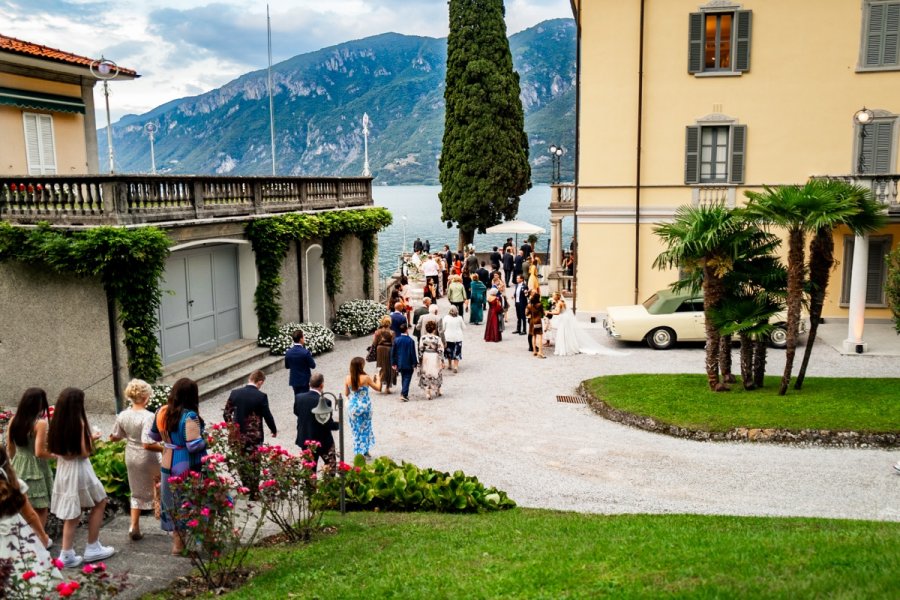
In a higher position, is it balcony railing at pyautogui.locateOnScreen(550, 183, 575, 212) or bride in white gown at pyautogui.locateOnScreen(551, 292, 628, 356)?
balcony railing at pyautogui.locateOnScreen(550, 183, 575, 212)

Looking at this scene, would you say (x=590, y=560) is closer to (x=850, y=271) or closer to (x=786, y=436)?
(x=786, y=436)

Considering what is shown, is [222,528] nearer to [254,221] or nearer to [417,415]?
[417,415]

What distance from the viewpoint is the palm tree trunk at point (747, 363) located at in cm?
1529

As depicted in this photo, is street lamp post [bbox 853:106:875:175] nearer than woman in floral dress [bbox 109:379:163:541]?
No

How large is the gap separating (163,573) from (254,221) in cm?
1279

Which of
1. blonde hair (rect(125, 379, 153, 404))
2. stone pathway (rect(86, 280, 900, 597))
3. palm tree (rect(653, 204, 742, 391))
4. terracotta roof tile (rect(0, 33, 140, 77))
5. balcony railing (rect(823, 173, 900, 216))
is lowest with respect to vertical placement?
stone pathway (rect(86, 280, 900, 597))

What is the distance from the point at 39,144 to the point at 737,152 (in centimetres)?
2012

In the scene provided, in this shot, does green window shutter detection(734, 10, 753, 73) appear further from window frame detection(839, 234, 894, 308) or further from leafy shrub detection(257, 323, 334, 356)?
leafy shrub detection(257, 323, 334, 356)

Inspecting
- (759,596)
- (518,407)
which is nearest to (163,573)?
(759,596)

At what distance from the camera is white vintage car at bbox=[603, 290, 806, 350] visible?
2061 centimetres

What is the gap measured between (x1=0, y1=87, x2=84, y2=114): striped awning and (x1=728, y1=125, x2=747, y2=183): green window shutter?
63.6 ft

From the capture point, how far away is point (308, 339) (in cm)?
2081

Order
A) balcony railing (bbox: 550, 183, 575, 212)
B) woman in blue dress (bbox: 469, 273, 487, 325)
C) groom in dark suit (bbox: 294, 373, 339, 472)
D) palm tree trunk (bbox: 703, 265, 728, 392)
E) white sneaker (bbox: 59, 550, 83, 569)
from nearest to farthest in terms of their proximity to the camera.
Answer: white sneaker (bbox: 59, 550, 83, 569) < groom in dark suit (bbox: 294, 373, 339, 472) < palm tree trunk (bbox: 703, 265, 728, 392) < woman in blue dress (bbox: 469, 273, 487, 325) < balcony railing (bbox: 550, 183, 575, 212)

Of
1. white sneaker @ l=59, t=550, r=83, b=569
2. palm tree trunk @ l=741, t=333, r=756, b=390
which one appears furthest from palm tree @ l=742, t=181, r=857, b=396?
white sneaker @ l=59, t=550, r=83, b=569
